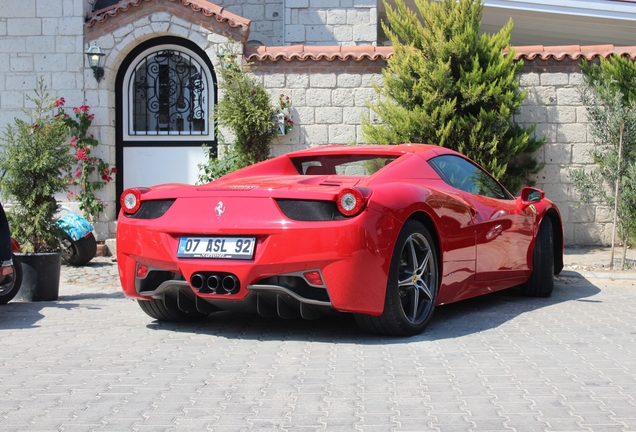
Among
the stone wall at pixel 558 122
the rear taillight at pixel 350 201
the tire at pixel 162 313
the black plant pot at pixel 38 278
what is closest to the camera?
the rear taillight at pixel 350 201

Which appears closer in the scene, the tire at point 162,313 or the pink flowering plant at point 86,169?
the tire at point 162,313

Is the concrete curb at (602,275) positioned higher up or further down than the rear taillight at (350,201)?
further down

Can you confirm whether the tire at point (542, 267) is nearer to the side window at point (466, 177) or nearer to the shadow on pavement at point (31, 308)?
the side window at point (466, 177)

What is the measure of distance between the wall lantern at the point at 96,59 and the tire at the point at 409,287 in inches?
343

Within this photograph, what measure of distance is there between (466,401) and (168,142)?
10.4 meters

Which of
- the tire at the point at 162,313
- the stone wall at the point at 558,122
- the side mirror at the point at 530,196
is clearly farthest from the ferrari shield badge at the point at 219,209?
the stone wall at the point at 558,122

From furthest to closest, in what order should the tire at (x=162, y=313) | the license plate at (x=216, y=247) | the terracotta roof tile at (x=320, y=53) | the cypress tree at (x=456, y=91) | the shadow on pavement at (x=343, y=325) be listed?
1. the terracotta roof tile at (x=320, y=53)
2. the cypress tree at (x=456, y=91)
3. the tire at (x=162, y=313)
4. the shadow on pavement at (x=343, y=325)
5. the license plate at (x=216, y=247)

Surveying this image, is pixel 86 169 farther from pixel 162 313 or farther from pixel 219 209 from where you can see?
pixel 219 209

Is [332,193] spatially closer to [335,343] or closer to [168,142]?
[335,343]

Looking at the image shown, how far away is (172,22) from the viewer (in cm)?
1329

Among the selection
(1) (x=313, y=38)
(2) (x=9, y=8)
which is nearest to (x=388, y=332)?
(2) (x=9, y=8)

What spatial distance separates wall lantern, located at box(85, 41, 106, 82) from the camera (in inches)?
519

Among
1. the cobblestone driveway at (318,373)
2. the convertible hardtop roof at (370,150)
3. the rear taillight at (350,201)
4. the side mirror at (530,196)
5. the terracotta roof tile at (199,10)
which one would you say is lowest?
the cobblestone driveway at (318,373)

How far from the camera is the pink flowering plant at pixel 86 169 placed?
43.1 feet
